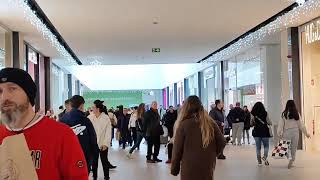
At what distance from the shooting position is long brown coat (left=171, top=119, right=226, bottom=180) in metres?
4.62

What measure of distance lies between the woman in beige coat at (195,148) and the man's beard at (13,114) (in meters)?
2.74

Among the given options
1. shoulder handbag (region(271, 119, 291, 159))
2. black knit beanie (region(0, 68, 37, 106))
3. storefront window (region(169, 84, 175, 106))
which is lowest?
shoulder handbag (region(271, 119, 291, 159))

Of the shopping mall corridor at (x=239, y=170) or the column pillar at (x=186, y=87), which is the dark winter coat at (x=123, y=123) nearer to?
the shopping mall corridor at (x=239, y=170)

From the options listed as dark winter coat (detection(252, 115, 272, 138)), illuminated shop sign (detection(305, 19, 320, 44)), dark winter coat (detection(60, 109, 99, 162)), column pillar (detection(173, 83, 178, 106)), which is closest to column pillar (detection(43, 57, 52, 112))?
illuminated shop sign (detection(305, 19, 320, 44))

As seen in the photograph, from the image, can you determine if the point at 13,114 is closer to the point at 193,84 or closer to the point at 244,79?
the point at 244,79

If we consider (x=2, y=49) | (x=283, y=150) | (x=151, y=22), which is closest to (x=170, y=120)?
(x=151, y=22)

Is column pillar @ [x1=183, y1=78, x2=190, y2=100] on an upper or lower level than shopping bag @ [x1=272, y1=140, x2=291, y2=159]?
upper

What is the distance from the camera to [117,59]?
2339 cm

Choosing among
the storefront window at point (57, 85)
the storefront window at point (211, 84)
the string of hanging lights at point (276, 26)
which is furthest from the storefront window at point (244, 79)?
the storefront window at point (57, 85)

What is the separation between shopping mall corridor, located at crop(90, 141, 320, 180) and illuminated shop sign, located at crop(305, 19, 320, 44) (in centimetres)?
318

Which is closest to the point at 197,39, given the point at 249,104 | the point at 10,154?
the point at 249,104

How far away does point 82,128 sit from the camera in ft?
20.3

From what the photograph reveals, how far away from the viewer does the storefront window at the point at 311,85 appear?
14164 millimetres

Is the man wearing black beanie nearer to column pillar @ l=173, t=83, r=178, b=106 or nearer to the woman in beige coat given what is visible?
the woman in beige coat
